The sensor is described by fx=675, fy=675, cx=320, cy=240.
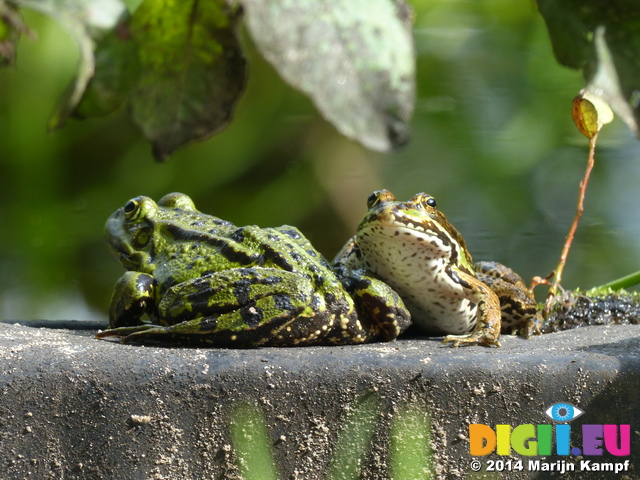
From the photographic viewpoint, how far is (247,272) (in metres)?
1.47

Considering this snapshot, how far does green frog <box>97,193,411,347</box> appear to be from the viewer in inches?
55.6

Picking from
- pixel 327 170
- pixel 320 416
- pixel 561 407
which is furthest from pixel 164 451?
pixel 327 170

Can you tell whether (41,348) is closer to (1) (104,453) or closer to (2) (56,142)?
(1) (104,453)

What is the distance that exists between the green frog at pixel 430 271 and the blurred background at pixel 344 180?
627 mm

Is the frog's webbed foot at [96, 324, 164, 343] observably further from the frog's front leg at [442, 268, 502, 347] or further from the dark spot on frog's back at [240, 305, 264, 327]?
the frog's front leg at [442, 268, 502, 347]

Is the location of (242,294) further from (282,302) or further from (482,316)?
(482,316)

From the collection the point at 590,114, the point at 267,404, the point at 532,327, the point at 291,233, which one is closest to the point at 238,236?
the point at 291,233

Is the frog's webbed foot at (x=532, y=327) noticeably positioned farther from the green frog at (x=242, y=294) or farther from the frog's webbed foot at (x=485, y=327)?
the green frog at (x=242, y=294)

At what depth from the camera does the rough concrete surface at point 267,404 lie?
3.92 feet

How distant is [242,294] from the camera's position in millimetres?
1422

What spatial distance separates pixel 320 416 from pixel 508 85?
1.93 meters

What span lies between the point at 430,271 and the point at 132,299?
0.70 metres

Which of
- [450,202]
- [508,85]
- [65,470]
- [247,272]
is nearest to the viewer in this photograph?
[65,470]

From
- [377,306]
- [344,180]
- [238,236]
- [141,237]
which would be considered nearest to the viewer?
[377,306]
